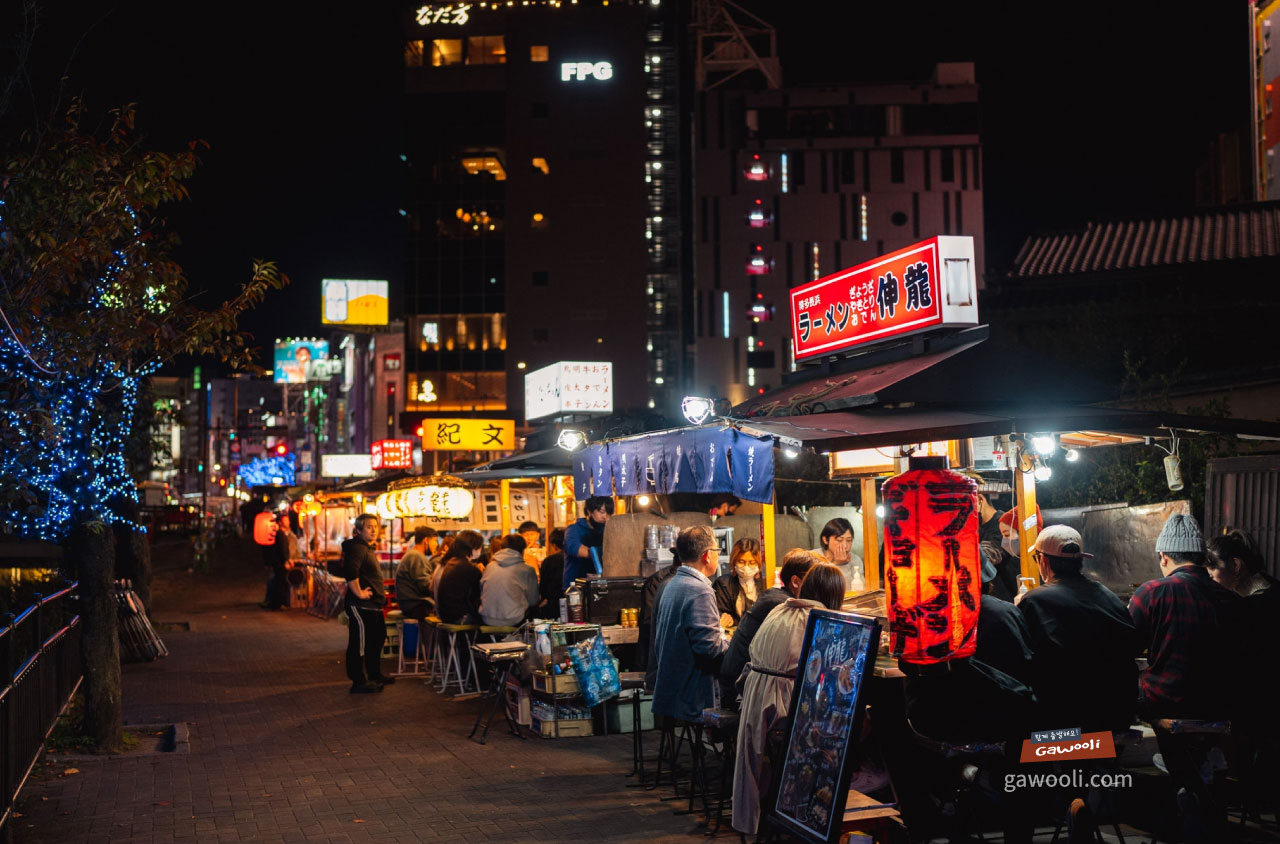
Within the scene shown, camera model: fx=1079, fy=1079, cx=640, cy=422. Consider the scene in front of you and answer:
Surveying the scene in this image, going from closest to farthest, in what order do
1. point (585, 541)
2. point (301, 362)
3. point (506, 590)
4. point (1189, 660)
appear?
point (1189, 660)
point (506, 590)
point (585, 541)
point (301, 362)

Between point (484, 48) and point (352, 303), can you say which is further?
point (352, 303)

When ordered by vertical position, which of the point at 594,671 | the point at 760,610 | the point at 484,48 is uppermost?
the point at 484,48

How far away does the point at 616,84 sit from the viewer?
62.7 m

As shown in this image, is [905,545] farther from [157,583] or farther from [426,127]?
[426,127]

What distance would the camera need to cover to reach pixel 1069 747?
19.2ft

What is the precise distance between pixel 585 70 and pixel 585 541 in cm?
5395

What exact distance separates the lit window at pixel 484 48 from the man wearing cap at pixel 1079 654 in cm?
6393

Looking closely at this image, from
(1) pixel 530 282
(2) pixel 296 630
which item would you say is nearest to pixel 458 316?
(1) pixel 530 282

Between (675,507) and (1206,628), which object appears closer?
(1206,628)

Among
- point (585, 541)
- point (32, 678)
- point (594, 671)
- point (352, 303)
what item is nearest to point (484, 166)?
point (352, 303)

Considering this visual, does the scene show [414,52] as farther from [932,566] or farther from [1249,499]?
[932,566]

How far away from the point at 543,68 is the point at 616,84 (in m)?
4.36

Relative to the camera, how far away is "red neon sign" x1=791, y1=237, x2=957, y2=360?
10.1 metres

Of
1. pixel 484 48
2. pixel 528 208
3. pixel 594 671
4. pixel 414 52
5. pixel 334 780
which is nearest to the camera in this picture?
pixel 334 780
